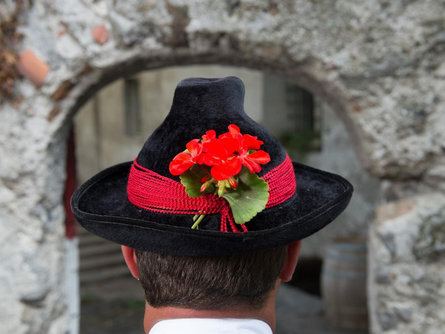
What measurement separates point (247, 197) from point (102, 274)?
605cm

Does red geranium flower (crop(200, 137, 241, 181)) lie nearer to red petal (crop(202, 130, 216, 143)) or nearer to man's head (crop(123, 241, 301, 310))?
red petal (crop(202, 130, 216, 143))

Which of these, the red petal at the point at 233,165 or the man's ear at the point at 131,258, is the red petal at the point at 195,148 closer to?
the red petal at the point at 233,165

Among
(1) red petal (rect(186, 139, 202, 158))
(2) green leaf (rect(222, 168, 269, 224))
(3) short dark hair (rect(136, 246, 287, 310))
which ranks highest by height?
(1) red petal (rect(186, 139, 202, 158))

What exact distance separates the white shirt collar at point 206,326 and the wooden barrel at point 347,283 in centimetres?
336

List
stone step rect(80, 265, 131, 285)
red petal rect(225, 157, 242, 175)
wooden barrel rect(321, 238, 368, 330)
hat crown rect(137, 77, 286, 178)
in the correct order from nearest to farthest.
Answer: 1. red petal rect(225, 157, 242, 175)
2. hat crown rect(137, 77, 286, 178)
3. wooden barrel rect(321, 238, 368, 330)
4. stone step rect(80, 265, 131, 285)

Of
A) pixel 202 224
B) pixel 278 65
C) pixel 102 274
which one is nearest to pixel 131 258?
pixel 202 224

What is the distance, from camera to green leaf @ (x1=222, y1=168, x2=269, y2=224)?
0.87 metres

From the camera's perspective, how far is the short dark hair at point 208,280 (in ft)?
2.96

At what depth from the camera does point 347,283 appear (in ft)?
13.2

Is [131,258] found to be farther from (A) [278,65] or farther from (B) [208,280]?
(A) [278,65]

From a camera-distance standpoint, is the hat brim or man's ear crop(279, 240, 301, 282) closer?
the hat brim

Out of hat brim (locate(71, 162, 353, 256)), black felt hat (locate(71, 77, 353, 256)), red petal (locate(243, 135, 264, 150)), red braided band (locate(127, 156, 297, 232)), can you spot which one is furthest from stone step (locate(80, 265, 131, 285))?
red petal (locate(243, 135, 264, 150))

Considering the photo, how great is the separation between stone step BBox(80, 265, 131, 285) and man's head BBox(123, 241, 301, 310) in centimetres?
576

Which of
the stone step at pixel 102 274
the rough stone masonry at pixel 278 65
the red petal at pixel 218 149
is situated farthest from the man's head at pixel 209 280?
the stone step at pixel 102 274
